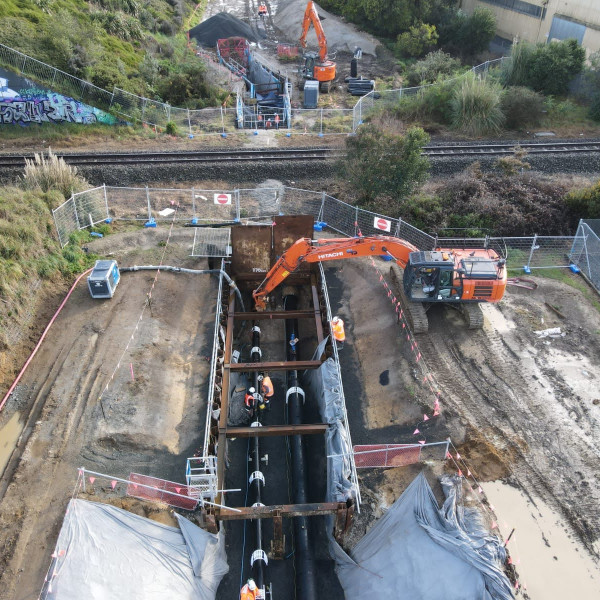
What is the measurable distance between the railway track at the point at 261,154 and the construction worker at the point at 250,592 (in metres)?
17.5

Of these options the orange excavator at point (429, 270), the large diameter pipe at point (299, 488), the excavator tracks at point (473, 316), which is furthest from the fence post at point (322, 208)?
the excavator tracks at point (473, 316)

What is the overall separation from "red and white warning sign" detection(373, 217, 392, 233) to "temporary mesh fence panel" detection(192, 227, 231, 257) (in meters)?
5.25

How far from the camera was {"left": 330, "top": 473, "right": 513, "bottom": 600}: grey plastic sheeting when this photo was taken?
9734 mm

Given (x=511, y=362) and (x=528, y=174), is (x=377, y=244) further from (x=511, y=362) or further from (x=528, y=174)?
(x=528, y=174)

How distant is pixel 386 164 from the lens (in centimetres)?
1970

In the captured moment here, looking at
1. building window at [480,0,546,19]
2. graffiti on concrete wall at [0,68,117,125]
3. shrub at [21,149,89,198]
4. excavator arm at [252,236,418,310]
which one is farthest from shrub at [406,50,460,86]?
shrub at [21,149,89,198]

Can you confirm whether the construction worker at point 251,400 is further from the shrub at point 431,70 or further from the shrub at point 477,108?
the shrub at point 431,70

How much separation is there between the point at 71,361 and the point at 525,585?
11.9 m

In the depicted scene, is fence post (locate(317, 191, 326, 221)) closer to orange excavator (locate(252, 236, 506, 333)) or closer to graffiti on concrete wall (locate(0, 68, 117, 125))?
orange excavator (locate(252, 236, 506, 333))

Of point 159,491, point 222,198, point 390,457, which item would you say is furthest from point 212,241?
point 390,457

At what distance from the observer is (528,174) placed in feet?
73.9

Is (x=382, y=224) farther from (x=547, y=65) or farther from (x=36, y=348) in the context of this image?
(x=547, y=65)

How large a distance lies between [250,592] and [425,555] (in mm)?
3402

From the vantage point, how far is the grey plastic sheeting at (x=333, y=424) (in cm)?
1180
